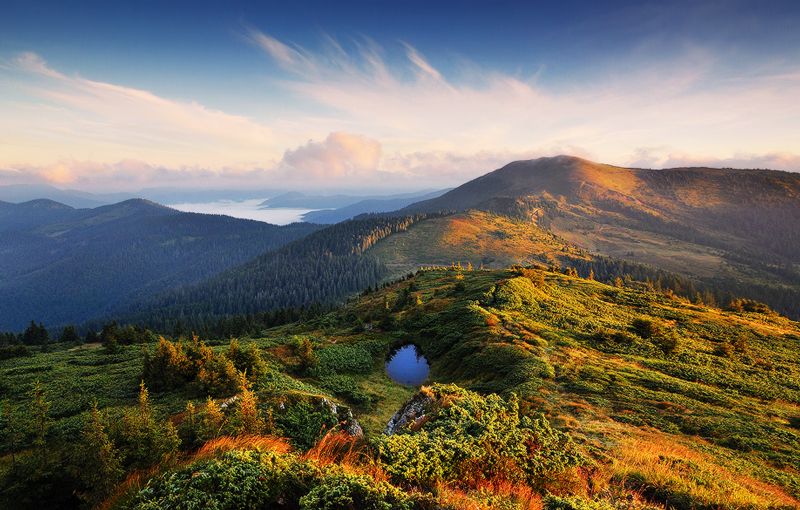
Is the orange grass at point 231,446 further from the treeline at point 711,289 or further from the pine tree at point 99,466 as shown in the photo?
the treeline at point 711,289

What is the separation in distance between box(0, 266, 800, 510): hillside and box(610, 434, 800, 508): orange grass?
0.33 ft

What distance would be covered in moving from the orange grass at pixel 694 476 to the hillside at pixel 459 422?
10cm

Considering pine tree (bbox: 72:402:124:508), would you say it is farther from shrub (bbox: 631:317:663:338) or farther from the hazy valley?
shrub (bbox: 631:317:663:338)

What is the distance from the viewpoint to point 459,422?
11883 millimetres

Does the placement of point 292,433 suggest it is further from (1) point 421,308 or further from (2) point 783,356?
(2) point 783,356

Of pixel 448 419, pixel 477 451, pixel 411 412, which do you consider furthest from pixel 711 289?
pixel 477 451

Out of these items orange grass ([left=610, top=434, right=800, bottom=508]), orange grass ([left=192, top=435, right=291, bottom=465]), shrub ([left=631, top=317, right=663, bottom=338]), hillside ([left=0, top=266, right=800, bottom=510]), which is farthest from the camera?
shrub ([left=631, top=317, right=663, bottom=338])

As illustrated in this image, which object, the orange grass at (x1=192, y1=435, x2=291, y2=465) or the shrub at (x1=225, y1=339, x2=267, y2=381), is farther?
the shrub at (x1=225, y1=339, x2=267, y2=381)

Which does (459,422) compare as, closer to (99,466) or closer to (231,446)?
(231,446)

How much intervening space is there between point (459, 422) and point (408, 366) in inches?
1296

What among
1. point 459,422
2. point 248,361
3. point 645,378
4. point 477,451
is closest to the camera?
point 477,451

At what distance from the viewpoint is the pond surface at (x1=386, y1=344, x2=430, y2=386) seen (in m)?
39.7

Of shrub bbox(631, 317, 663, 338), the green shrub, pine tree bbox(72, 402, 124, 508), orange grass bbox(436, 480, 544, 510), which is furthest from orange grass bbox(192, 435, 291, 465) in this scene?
shrub bbox(631, 317, 663, 338)

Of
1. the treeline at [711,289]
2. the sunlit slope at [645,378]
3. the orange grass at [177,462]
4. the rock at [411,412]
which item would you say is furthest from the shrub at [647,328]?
the treeline at [711,289]
